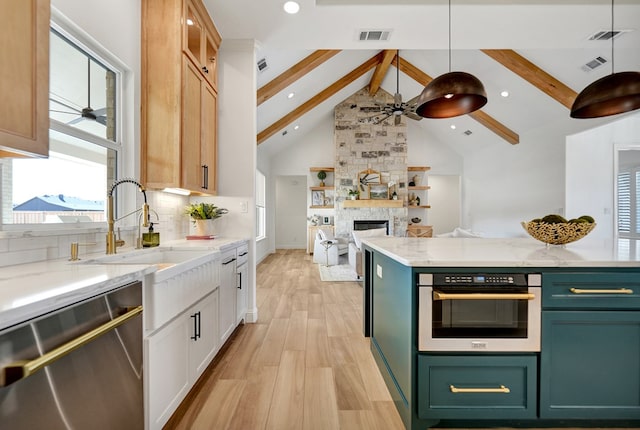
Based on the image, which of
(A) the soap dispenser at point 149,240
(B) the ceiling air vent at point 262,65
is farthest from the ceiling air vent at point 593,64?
(A) the soap dispenser at point 149,240

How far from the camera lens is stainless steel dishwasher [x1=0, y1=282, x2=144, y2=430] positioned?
2.43ft

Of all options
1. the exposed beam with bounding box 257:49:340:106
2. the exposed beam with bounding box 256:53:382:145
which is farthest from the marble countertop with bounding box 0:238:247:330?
the exposed beam with bounding box 256:53:382:145

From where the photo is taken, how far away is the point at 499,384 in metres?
1.52

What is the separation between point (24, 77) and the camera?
3.58ft

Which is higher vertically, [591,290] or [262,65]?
[262,65]

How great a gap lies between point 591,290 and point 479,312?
1.77ft

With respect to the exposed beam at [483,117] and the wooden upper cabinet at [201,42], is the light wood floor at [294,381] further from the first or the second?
the exposed beam at [483,117]

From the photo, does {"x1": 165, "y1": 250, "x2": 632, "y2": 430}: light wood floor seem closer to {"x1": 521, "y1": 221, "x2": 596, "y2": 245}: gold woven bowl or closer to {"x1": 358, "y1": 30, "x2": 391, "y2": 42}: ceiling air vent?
{"x1": 521, "y1": 221, "x2": 596, "y2": 245}: gold woven bowl

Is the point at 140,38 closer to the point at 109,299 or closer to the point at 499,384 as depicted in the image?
the point at 109,299

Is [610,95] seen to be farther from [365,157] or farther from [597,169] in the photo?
[365,157]

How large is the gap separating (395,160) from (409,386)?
25.0ft

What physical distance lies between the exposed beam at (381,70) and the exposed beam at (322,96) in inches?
9.2

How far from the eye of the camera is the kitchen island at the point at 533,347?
150 cm

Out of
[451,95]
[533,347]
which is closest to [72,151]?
[451,95]
